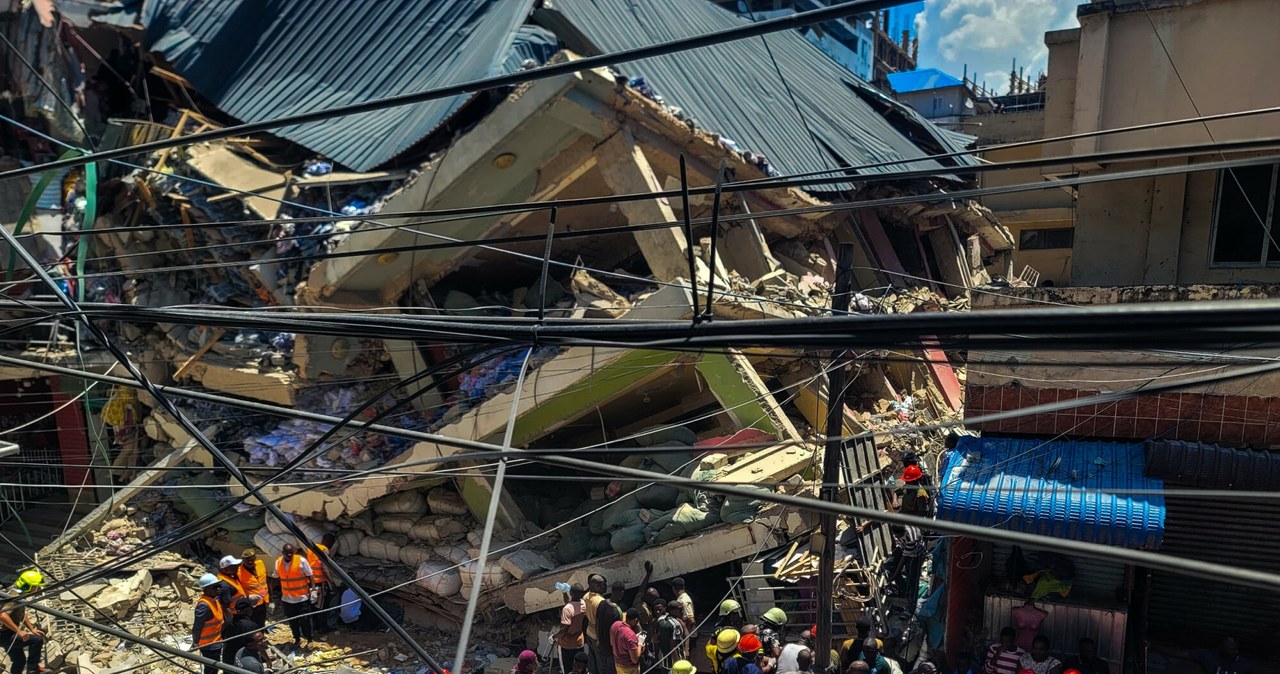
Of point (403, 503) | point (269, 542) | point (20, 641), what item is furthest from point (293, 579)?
point (20, 641)

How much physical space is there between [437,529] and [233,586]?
7.09ft

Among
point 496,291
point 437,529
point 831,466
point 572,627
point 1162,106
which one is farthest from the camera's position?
point 496,291

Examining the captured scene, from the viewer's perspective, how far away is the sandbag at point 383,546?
397 inches

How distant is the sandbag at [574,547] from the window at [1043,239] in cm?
1696

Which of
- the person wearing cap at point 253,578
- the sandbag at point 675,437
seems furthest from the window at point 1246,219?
the person wearing cap at point 253,578

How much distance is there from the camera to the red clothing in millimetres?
7254

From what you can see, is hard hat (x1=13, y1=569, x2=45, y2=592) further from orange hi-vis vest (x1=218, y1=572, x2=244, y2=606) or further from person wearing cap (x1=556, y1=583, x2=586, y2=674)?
person wearing cap (x1=556, y1=583, x2=586, y2=674)

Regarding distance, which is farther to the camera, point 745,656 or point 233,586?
point 233,586

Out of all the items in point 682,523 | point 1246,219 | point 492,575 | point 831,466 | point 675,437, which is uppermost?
point 1246,219

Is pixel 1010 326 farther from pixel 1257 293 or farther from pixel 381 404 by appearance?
pixel 381 404

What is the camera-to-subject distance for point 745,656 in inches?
268

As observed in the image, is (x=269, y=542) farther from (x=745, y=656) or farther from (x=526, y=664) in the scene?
(x=745, y=656)

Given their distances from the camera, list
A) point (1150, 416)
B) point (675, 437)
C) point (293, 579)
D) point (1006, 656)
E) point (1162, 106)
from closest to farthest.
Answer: point (1006, 656)
point (1150, 416)
point (1162, 106)
point (293, 579)
point (675, 437)

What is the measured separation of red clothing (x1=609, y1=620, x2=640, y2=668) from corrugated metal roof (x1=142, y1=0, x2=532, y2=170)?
7131mm
